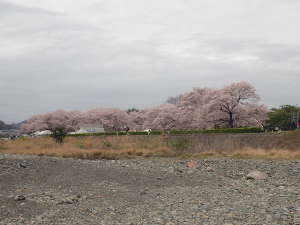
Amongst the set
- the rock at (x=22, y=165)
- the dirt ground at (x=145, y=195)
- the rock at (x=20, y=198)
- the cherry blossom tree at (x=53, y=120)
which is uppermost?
the cherry blossom tree at (x=53, y=120)

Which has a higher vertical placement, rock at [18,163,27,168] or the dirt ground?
rock at [18,163,27,168]

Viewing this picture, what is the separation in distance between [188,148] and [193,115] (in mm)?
33616

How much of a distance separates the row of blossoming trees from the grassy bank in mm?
7735

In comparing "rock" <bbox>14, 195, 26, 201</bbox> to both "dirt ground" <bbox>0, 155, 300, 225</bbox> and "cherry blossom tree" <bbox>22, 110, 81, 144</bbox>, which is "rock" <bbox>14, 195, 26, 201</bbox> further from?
"cherry blossom tree" <bbox>22, 110, 81, 144</bbox>

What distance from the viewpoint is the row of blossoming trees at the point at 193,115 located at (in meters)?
54.8

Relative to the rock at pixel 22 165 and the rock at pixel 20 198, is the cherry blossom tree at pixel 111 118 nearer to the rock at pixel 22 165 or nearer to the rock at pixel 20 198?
the rock at pixel 22 165

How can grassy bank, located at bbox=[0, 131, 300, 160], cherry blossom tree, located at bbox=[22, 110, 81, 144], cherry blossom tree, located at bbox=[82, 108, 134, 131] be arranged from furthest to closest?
cherry blossom tree, located at bbox=[22, 110, 81, 144]
cherry blossom tree, located at bbox=[82, 108, 134, 131]
grassy bank, located at bbox=[0, 131, 300, 160]

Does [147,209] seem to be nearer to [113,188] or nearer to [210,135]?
[113,188]

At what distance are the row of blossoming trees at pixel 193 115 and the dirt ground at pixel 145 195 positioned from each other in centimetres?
2341

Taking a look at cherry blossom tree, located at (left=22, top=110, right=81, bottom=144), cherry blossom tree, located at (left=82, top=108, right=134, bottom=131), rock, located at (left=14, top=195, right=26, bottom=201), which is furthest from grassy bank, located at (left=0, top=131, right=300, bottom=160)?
cherry blossom tree, located at (left=22, top=110, right=81, bottom=144)

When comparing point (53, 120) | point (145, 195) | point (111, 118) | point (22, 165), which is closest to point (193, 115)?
point (111, 118)

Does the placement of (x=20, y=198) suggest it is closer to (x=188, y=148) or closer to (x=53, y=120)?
(x=188, y=148)

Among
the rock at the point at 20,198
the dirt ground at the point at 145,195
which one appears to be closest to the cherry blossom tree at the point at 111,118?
the dirt ground at the point at 145,195

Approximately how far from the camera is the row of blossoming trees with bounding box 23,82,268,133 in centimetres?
5484
